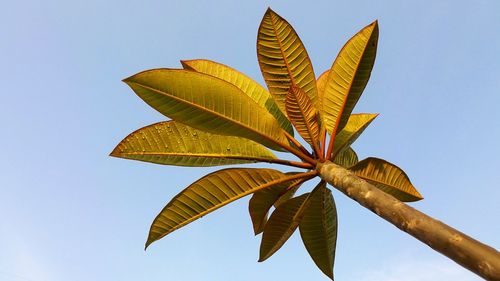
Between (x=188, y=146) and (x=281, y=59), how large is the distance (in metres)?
1.15

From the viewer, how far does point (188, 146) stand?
3.87 metres

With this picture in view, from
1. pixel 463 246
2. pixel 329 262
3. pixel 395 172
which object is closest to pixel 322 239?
pixel 329 262

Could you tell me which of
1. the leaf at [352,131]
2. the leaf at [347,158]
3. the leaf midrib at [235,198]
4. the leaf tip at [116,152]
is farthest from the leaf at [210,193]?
the leaf at [347,158]

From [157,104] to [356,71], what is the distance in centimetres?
168

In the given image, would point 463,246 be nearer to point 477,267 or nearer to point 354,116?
point 477,267

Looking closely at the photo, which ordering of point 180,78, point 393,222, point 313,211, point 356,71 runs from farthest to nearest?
point 313,211
point 356,71
point 180,78
point 393,222

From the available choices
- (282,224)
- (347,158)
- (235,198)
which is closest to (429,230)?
(235,198)

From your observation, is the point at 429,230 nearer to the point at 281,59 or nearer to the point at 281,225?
the point at 281,59

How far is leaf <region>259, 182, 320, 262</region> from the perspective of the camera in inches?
172

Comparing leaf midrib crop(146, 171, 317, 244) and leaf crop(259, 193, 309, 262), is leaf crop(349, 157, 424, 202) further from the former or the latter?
leaf crop(259, 193, 309, 262)

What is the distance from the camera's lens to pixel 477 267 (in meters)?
1.84

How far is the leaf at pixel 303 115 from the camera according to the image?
3.65 meters

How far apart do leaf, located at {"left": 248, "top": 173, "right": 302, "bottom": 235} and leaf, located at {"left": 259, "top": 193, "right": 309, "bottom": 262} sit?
105mm

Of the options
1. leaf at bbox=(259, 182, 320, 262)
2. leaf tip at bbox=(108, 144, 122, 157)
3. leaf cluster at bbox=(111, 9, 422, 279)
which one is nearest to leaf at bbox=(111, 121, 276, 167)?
leaf cluster at bbox=(111, 9, 422, 279)
